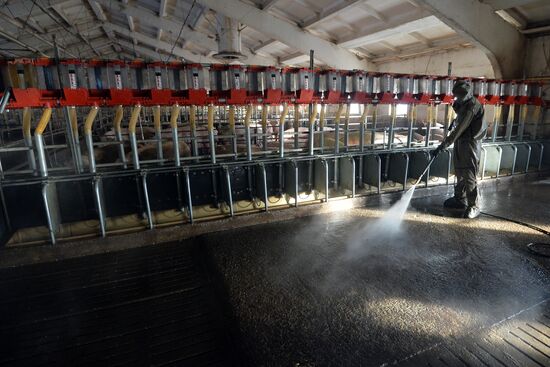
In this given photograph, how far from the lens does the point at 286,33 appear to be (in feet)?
34.4

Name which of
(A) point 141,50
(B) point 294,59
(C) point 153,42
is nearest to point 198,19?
(B) point 294,59

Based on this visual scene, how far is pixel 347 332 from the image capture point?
2.57m

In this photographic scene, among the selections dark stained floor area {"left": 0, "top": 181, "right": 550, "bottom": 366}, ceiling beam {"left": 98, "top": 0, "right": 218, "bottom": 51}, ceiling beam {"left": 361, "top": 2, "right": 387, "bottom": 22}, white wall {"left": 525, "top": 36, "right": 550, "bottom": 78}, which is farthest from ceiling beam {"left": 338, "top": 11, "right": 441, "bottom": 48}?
dark stained floor area {"left": 0, "top": 181, "right": 550, "bottom": 366}

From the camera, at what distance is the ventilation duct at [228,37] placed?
9.62 meters

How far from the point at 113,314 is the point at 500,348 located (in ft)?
10.7

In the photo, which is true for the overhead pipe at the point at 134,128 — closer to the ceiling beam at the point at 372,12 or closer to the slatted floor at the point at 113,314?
the slatted floor at the point at 113,314

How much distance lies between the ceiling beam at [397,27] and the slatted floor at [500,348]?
829cm

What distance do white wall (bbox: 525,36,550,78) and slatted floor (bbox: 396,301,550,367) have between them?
858cm

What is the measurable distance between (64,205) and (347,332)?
161 inches

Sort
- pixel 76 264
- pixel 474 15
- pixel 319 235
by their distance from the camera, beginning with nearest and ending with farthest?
pixel 76 264
pixel 319 235
pixel 474 15

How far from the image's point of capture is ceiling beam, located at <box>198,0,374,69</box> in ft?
28.8

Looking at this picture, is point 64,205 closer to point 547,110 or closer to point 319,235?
point 319,235

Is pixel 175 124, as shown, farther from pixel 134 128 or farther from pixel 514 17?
pixel 514 17

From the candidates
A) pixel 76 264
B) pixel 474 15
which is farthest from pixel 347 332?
pixel 474 15
